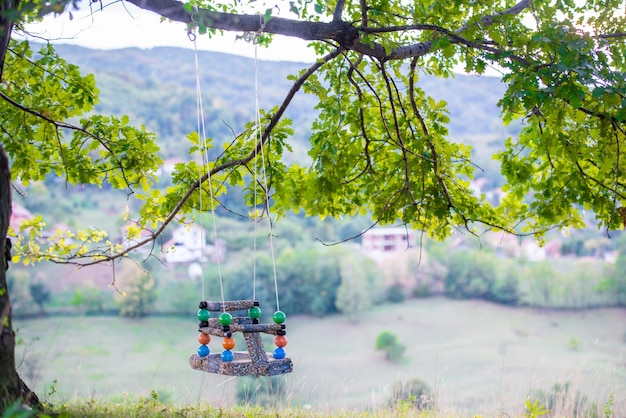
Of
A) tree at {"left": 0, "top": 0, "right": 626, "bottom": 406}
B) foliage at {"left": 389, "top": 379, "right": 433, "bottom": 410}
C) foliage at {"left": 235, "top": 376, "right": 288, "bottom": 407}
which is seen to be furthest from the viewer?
foliage at {"left": 389, "top": 379, "right": 433, "bottom": 410}

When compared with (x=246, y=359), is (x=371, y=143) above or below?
above

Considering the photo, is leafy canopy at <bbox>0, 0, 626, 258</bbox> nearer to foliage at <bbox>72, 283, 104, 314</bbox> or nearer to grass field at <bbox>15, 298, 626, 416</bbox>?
grass field at <bbox>15, 298, 626, 416</bbox>

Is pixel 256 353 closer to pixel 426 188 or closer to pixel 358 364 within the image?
pixel 426 188

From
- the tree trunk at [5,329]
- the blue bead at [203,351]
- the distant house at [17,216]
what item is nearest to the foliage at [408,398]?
the blue bead at [203,351]

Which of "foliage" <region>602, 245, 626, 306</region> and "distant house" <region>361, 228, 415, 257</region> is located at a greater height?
"distant house" <region>361, 228, 415, 257</region>

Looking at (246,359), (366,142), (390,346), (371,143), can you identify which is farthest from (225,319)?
(390,346)

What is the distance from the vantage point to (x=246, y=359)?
A: 117 inches

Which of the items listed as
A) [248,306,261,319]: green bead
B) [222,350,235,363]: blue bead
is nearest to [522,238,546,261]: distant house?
[248,306,261,319]: green bead

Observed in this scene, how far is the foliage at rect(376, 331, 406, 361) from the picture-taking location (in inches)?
801

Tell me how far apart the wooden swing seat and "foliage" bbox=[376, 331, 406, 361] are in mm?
17643

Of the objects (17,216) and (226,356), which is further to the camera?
(17,216)

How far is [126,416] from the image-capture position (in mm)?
3482

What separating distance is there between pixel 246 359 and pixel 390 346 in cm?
1800

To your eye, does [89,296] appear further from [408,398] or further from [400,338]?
[408,398]
